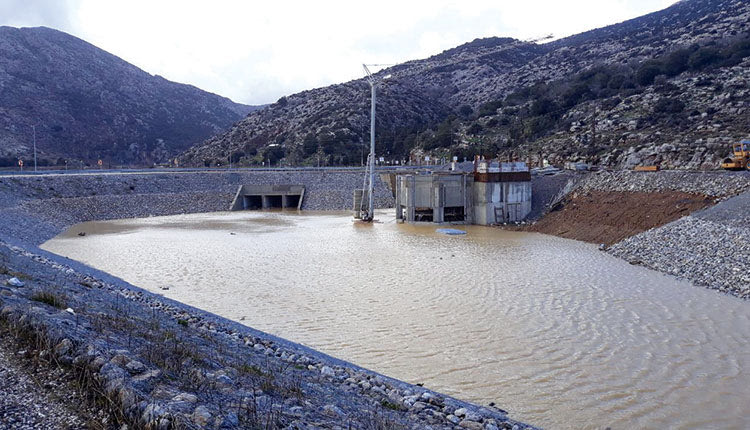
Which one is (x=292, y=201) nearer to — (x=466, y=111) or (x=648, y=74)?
(x=648, y=74)

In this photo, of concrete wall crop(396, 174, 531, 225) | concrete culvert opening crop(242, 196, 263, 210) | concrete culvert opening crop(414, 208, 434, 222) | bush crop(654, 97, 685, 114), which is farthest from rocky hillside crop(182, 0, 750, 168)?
concrete culvert opening crop(242, 196, 263, 210)

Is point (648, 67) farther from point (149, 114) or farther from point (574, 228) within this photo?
point (149, 114)

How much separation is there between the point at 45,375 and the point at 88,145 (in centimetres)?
10249

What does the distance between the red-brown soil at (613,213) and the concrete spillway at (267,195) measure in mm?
25966

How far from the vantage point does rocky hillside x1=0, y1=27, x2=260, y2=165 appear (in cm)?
9018

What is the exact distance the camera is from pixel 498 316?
49.2 feet

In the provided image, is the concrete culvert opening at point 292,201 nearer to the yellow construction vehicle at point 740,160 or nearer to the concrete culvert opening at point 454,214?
the concrete culvert opening at point 454,214

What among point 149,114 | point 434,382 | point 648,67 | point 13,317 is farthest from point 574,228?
Result: point 149,114

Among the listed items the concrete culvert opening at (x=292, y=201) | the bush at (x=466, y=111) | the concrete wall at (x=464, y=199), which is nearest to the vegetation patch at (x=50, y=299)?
the concrete wall at (x=464, y=199)

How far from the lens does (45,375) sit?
5.76 metres

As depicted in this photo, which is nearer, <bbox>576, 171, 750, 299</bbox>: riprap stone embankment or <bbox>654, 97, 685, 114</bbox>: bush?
<bbox>576, 171, 750, 299</bbox>: riprap stone embankment

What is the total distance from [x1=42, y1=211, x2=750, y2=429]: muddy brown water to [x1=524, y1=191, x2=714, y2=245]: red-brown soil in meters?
1.95

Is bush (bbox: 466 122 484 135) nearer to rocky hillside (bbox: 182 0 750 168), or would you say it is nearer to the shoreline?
rocky hillside (bbox: 182 0 750 168)

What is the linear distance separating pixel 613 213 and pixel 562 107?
40114mm
